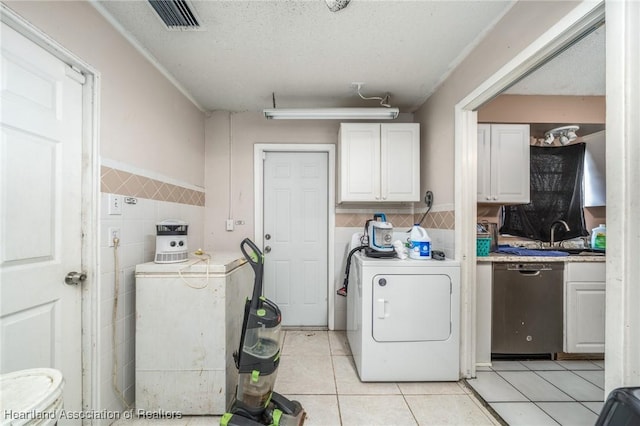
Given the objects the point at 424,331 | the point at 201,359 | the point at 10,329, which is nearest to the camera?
the point at 10,329

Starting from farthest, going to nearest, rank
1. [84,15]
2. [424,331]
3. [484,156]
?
[484,156] → [424,331] → [84,15]

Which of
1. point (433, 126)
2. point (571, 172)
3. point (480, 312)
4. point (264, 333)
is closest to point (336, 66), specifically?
point (433, 126)

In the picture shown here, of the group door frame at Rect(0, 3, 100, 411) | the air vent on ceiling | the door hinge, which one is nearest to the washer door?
door frame at Rect(0, 3, 100, 411)

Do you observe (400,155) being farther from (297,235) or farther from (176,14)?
(176,14)

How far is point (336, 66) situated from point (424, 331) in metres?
2.18

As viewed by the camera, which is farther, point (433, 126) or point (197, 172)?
point (197, 172)

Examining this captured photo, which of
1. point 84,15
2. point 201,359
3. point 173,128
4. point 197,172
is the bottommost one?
point 201,359

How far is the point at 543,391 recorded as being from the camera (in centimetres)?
187

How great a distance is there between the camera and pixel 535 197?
2791mm

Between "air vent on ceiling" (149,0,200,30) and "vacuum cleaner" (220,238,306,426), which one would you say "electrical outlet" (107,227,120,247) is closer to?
Answer: "vacuum cleaner" (220,238,306,426)

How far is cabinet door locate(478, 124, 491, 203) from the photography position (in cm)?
246

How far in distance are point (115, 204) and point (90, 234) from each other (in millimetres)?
227

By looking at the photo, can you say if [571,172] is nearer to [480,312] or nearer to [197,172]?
[480,312]

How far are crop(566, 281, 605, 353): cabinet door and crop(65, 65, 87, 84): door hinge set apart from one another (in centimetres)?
382
